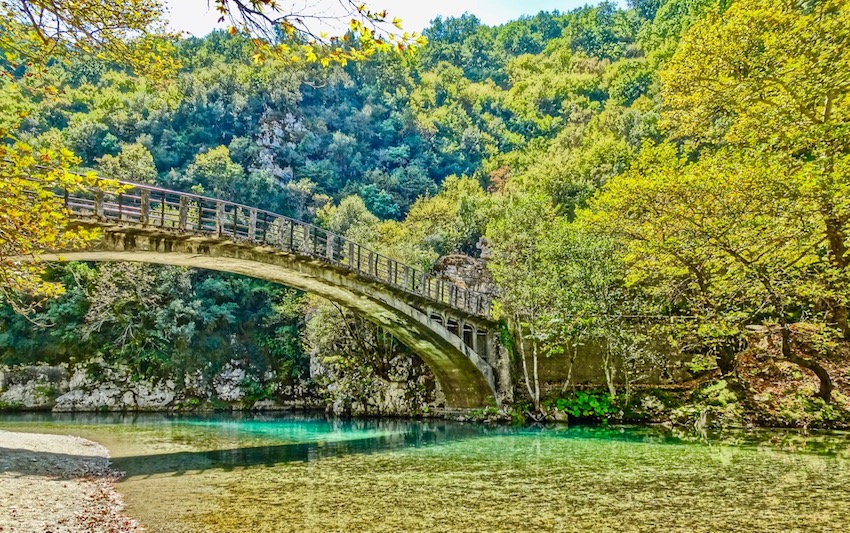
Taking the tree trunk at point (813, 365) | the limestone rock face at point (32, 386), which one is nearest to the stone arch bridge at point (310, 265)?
the tree trunk at point (813, 365)

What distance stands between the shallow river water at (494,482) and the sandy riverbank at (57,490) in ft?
1.31

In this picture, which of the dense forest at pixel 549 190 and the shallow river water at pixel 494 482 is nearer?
the shallow river water at pixel 494 482

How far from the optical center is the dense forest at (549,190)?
1474cm

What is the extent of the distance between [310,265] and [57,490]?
10.1m

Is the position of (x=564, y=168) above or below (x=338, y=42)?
above

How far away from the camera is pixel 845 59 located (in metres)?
13.0

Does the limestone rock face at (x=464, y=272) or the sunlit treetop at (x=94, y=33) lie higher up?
the limestone rock face at (x=464, y=272)

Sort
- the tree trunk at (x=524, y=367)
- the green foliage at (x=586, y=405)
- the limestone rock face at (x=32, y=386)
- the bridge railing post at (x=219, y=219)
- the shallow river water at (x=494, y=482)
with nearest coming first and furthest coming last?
the shallow river water at (x=494, y=482), the bridge railing post at (x=219, y=219), the green foliage at (x=586, y=405), the tree trunk at (x=524, y=367), the limestone rock face at (x=32, y=386)

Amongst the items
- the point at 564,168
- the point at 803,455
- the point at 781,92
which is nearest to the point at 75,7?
the point at 803,455

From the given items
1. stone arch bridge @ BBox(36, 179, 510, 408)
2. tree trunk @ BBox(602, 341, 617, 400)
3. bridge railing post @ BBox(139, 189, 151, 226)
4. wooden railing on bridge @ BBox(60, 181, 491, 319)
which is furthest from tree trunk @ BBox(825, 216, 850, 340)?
bridge railing post @ BBox(139, 189, 151, 226)

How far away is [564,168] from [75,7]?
128ft

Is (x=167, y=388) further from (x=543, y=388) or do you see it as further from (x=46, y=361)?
(x=543, y=388)

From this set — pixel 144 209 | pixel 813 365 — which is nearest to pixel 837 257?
pixel 813 365

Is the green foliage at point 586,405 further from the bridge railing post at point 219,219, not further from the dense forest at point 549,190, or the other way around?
the bridge railing post at point 219,219
